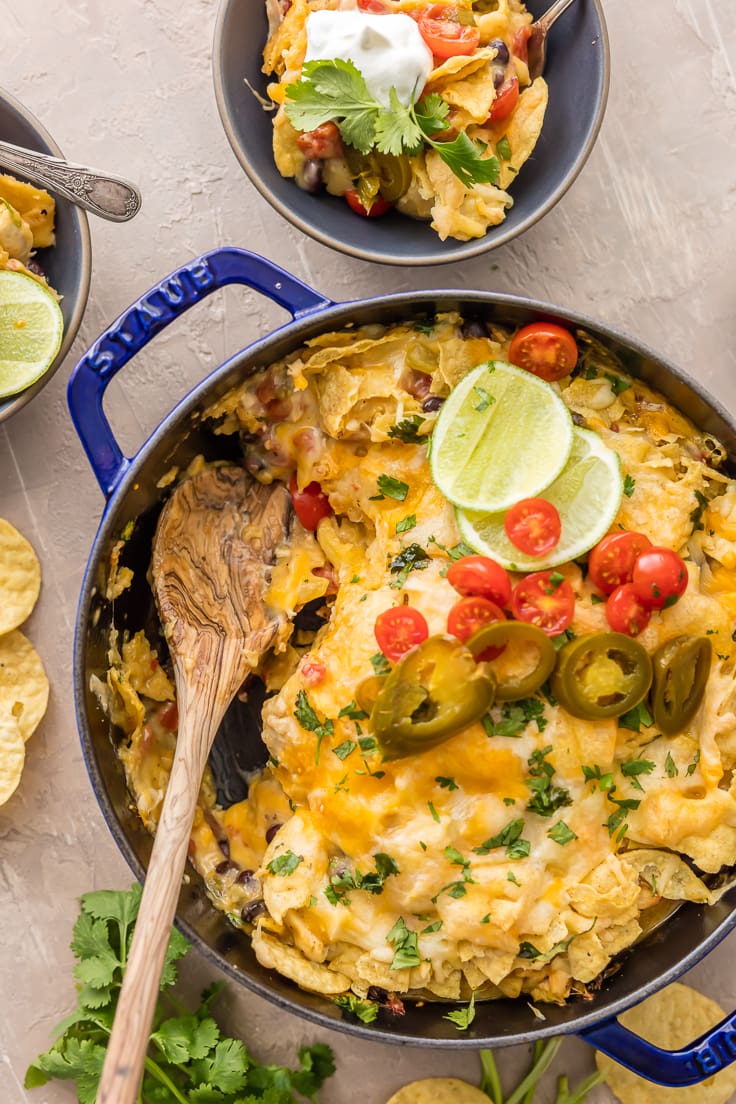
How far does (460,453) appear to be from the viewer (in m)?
2.74

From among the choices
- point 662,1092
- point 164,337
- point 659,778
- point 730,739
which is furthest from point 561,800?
point 164,337

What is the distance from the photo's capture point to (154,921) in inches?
103

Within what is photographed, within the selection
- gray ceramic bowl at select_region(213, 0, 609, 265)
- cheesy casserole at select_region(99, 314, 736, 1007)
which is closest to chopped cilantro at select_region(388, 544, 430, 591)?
cheesy casserole at select_region(99, 314, 736, 1007)

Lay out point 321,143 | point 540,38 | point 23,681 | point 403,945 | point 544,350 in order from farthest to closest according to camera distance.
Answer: point 23,681 < point 540,38 < point 321,143 < point 544,350 < point 403,945

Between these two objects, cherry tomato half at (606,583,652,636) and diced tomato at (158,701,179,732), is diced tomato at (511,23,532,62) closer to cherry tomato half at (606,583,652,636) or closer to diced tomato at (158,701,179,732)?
cherry tomato half at (606,583,652,636)

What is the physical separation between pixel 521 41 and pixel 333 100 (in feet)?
2.15

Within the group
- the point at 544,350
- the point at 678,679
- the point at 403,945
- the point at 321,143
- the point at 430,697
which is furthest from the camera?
the point at 321,143

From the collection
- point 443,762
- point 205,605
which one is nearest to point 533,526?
point 443,762

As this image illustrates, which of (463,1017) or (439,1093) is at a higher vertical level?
(463,1017)

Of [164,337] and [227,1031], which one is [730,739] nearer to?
[227,1031]

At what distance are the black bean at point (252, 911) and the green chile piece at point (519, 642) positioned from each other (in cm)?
100

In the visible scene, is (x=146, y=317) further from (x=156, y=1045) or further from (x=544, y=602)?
(x=156, y=1045)

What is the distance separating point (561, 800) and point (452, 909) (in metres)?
0.41

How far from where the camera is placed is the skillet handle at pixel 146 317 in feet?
9.25
